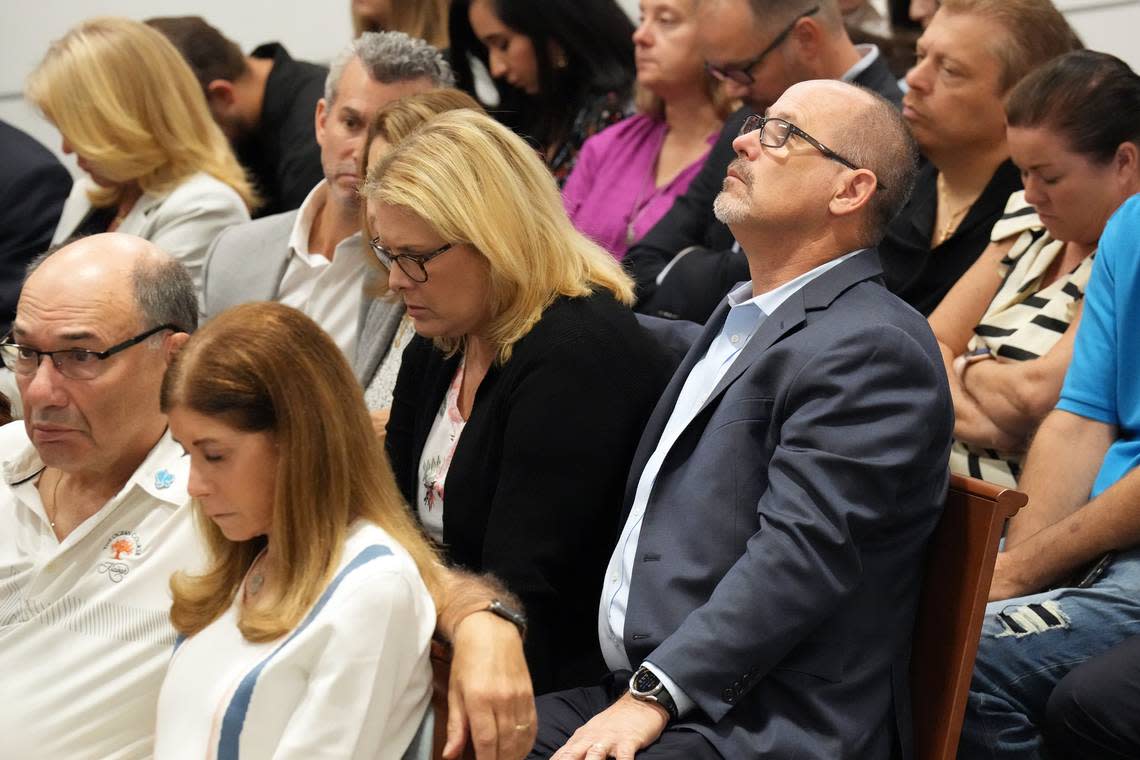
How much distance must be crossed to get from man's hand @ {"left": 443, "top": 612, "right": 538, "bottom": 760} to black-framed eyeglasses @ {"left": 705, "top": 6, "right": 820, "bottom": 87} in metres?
1.98

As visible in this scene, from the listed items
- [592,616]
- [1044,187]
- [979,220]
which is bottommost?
[592,616]

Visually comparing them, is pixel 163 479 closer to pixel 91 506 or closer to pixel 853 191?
pixel 91 506

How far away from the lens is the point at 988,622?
7.65 feet

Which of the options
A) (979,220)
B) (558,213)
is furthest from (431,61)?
(979,220)

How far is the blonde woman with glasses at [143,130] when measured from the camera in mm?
3826

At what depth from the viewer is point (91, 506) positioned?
7.70 feet

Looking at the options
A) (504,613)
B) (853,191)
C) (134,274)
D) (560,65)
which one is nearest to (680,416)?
(853,191)

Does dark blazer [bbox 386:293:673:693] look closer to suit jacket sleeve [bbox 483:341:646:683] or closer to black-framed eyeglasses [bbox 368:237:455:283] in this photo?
suit jacket sleeve [bbox 483:341:646:683]

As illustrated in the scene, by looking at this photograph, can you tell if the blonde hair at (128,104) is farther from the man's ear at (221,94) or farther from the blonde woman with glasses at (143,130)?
the man's ear at (221,94)

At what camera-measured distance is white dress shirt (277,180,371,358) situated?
3.34 meters

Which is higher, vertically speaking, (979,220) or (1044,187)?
(1044,187)

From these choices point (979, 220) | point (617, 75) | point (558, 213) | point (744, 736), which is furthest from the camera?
point (617, 75)

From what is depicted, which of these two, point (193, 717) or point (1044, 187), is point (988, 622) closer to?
point (1044, 187)

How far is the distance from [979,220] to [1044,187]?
0.35m
